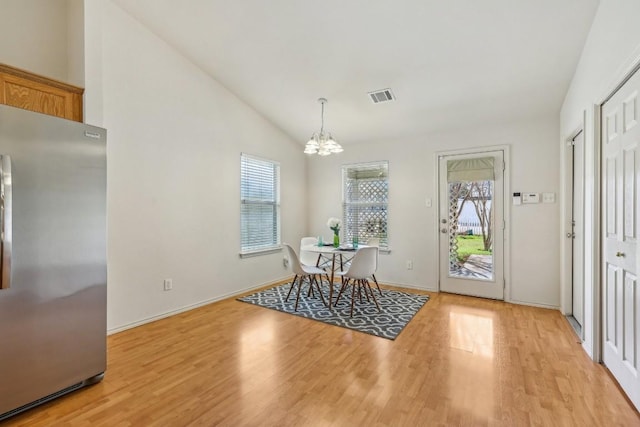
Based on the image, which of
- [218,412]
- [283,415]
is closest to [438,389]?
[283,415]

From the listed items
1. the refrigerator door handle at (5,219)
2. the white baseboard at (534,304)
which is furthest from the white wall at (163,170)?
the white baseboard at (534,304)

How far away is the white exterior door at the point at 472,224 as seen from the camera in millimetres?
4105

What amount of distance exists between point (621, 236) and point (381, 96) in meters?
2.69

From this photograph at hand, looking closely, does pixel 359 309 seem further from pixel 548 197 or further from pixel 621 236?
pixel 548 197

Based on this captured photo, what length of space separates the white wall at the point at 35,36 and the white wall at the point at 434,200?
3723mm

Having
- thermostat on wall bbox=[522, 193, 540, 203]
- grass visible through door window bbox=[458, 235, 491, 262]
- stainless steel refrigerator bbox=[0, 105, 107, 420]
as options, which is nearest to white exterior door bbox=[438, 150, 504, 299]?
grass visible through door window bbox=[458, 235, 491, 262]

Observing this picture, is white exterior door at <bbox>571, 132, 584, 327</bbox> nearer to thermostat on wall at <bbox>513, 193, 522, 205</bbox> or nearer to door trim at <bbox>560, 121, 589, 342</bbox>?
door trim at <bbox>560, 121, 589, 342</bbox>

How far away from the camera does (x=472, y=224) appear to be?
425 centimetres

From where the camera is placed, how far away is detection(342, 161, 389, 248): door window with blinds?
5023mm

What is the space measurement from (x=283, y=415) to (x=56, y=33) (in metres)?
3.76

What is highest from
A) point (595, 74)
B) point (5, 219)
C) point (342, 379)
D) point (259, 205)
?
point (595, 74)

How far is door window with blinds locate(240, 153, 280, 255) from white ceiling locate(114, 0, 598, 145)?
3.46 feet

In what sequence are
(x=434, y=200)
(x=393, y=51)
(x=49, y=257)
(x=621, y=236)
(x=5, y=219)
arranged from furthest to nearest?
1. (x=434, y=200)
2. (x=393, y=51)
3. (x=621, y=236)
4. (x=49, y=257)
5. (x=5, y=219)

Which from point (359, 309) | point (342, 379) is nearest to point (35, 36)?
point (342, 379)
